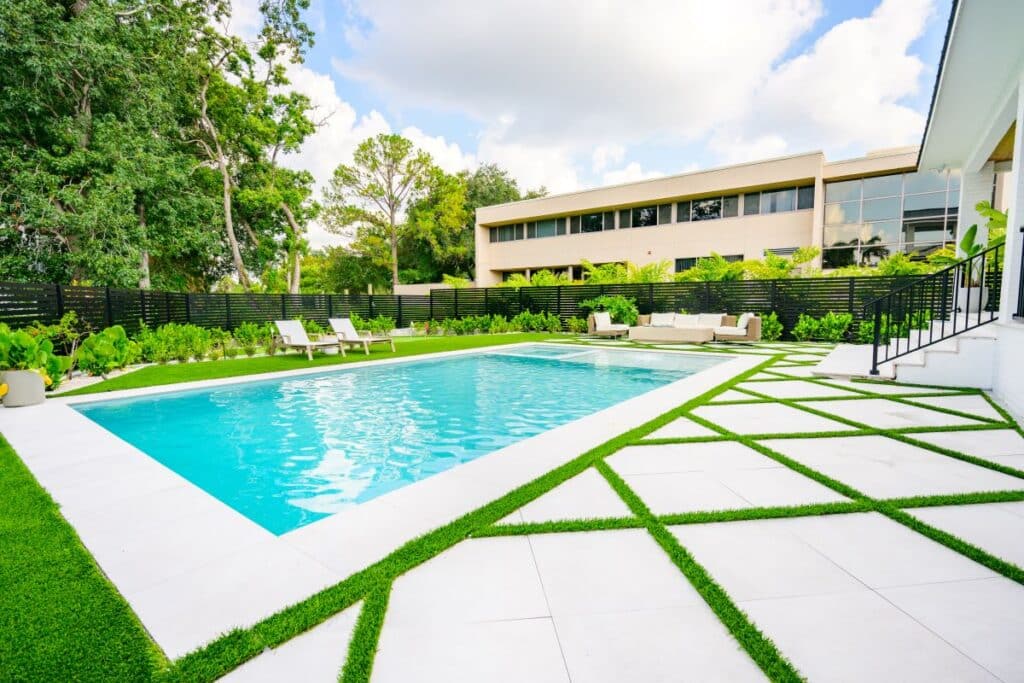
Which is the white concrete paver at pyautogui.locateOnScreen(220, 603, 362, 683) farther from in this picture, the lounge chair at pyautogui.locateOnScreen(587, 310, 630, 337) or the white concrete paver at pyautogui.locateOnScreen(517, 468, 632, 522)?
the lounge chair at pyautogui.locateOnScreen(587, 310, 630, 337)

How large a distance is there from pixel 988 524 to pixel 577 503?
235cm

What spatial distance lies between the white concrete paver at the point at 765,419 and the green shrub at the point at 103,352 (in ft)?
33.2

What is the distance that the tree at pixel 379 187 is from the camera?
32.3 metres

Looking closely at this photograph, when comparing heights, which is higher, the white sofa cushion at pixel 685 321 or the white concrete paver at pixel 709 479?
the white sofa cushion at pixel 685 321

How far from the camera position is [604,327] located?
16.3 meters

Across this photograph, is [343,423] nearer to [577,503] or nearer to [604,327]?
[577,503]

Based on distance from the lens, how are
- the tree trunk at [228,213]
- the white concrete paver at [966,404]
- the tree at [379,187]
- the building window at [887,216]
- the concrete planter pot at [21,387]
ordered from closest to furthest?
the white concrete paver at [966,404]
the concrete planter pot at [21,387]
the building window at [887,216]
the tree trunk at [228,213]
the tree at [379,187]

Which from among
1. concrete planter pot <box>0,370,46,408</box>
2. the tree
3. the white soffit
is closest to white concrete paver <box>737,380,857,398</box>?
the white soffit

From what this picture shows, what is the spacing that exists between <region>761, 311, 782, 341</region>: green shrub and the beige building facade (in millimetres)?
7544

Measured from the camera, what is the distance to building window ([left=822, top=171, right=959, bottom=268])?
58.8ft

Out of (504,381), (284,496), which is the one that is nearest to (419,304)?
(504,381)

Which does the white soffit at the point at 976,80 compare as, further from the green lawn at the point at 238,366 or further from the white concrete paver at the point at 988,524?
the green lawn at the point at 238,366

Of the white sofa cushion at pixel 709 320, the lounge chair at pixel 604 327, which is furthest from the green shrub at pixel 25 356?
the white sofa cushion at pixel 709 320

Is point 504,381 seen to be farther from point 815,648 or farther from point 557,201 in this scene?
point 557,201
